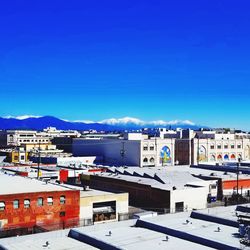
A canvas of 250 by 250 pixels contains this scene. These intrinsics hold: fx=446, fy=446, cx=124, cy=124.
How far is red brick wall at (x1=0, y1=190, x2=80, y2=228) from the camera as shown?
1834 inches

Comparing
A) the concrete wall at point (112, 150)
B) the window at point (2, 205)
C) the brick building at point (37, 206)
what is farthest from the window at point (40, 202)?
the concrete wall at point (112, 150)

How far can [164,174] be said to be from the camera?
74.1 meters

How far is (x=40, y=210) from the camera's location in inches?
1921

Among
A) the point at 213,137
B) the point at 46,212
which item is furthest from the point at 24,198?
the point at 213,137

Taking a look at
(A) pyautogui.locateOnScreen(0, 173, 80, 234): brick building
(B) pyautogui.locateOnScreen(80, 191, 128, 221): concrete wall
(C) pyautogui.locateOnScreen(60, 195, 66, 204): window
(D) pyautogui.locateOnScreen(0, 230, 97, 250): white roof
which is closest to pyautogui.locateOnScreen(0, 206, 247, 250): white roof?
(D) pyautogui.locateOnScreen(0, 230, 97, 250): white roof

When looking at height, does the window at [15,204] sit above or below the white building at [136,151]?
below

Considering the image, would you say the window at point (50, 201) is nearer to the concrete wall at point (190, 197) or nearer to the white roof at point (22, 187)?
the white roof at point (22, 187)

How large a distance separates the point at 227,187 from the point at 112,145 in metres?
64.2

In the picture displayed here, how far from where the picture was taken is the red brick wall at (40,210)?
46.6 metres

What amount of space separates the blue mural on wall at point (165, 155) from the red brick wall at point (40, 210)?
82.1 meters

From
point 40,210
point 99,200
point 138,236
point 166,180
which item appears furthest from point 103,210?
point 138,236

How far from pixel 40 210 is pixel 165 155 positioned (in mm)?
87245

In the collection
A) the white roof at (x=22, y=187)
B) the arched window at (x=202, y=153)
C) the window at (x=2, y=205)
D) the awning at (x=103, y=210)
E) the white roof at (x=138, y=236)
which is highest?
the arched window at (x=202, y=153)

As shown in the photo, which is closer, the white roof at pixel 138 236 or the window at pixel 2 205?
the white roof at pixel 138 236
